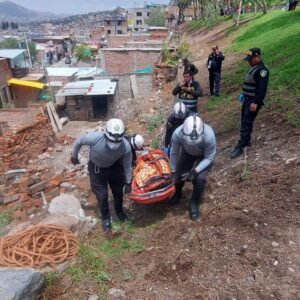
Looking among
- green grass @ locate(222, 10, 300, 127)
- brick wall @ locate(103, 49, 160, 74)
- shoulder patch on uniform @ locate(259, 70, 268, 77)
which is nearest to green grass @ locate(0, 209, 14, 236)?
shoulder patch on uniform @ locate(259, 70, 268, 77)

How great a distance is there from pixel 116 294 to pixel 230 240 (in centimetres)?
135

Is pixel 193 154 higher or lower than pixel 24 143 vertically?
higher

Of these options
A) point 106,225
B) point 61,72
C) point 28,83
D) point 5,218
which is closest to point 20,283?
point 106,225

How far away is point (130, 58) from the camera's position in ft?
61.2

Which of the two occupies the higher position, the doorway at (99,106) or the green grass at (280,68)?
the green grass at (280,68)

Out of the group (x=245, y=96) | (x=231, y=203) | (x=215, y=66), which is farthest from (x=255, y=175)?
(x=215, y=66)

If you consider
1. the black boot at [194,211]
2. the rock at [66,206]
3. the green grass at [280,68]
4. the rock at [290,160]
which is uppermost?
the green grass at [280,68]

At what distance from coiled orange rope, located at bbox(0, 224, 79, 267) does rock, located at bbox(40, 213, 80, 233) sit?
0.62ft

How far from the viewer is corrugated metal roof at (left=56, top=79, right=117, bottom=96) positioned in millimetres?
14539

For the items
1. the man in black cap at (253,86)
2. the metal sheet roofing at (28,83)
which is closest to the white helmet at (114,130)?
the man in black cap at (253,86)

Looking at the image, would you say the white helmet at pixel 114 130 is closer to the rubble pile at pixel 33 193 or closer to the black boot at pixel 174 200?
the black boot at pixel 174 200

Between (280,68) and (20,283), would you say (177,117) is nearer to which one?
(20,283)

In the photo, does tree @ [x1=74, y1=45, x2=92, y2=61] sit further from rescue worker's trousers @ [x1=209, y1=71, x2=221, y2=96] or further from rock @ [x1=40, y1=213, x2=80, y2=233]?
rock @ [x1=40, y1=213, x2=80, y2=233]

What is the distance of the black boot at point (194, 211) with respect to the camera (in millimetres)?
4215
